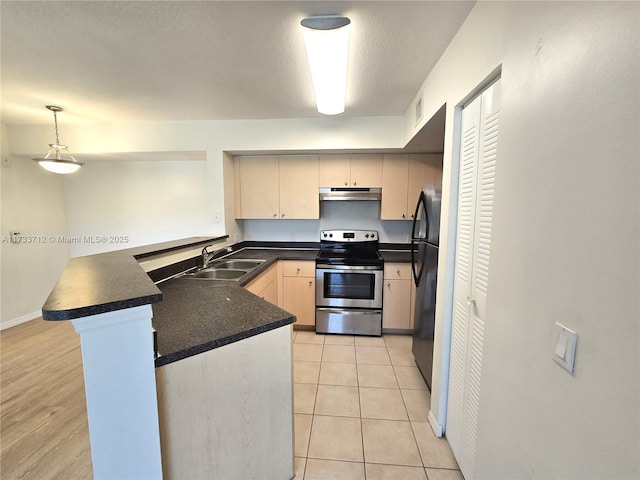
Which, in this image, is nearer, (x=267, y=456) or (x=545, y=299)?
(x=545, y=299)

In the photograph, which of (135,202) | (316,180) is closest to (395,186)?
(316,180)

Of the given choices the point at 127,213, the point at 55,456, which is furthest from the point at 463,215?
the point at 127,213

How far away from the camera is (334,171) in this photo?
3.24 m

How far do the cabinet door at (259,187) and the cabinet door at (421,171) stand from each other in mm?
1664

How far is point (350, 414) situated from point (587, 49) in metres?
2.16

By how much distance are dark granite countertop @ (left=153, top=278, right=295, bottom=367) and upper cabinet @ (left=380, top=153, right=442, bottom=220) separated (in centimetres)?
221

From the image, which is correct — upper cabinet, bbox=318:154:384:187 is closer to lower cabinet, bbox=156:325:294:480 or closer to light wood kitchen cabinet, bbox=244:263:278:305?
light wood kitchen cabinet, bbox=244:263:278:305

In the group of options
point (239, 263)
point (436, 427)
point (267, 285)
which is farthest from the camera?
point (239, 263)

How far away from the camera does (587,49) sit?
0.62m

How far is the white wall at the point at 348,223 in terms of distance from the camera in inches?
141

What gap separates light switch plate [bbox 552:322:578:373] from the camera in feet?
2.15

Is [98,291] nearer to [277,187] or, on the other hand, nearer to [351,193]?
[277,187]

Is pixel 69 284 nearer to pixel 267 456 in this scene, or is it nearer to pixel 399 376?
pixel 267 456

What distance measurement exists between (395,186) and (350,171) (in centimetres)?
58
